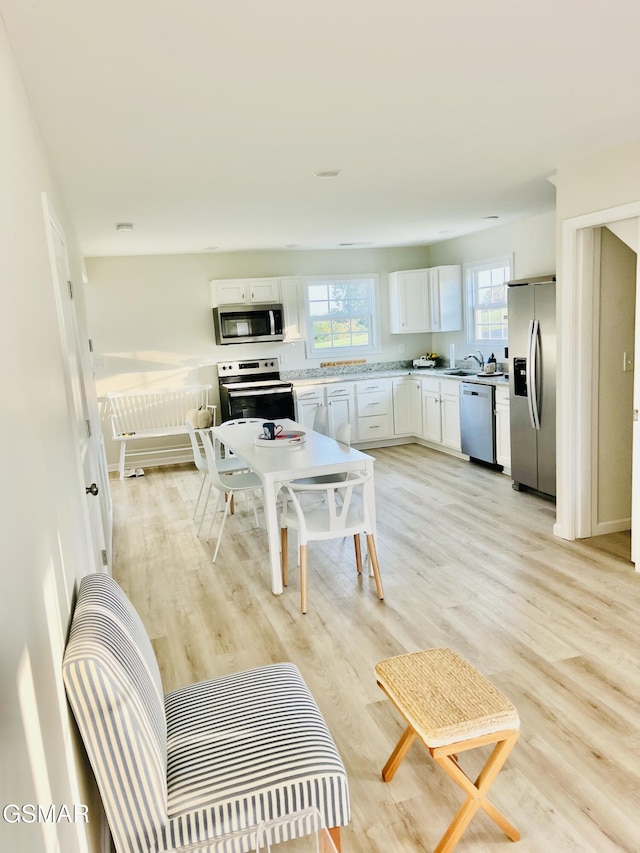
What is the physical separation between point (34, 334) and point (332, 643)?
6.93 feet

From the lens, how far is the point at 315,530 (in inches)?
136

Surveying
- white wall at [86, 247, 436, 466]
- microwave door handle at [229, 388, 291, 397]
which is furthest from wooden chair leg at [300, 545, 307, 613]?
white wall at [86, 247, 436, 466]

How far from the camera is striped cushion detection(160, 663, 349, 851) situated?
1.55m

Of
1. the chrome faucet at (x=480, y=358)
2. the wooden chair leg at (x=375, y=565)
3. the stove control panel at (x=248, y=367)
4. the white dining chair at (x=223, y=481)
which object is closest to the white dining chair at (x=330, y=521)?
the wooden chair leg at (x=375, y=565)

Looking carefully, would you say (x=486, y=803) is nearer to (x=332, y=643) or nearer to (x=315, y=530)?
(x=332, y=643)

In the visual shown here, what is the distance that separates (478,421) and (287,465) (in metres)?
3.06

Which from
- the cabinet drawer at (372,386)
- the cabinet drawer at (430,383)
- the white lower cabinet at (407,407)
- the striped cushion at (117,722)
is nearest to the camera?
the striped cushion at (117,722)

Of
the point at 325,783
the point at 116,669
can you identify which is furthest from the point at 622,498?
the point at 116,669

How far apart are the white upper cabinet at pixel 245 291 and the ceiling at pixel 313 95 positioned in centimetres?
266

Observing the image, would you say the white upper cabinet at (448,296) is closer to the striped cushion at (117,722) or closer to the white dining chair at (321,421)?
the white dining chair at (321,421)

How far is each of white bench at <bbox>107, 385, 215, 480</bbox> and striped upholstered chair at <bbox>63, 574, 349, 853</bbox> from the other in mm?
5197

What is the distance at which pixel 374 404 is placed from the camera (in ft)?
24.2

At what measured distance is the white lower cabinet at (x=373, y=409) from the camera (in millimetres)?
7324

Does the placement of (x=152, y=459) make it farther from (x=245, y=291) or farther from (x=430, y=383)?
(x=430, y=383)
